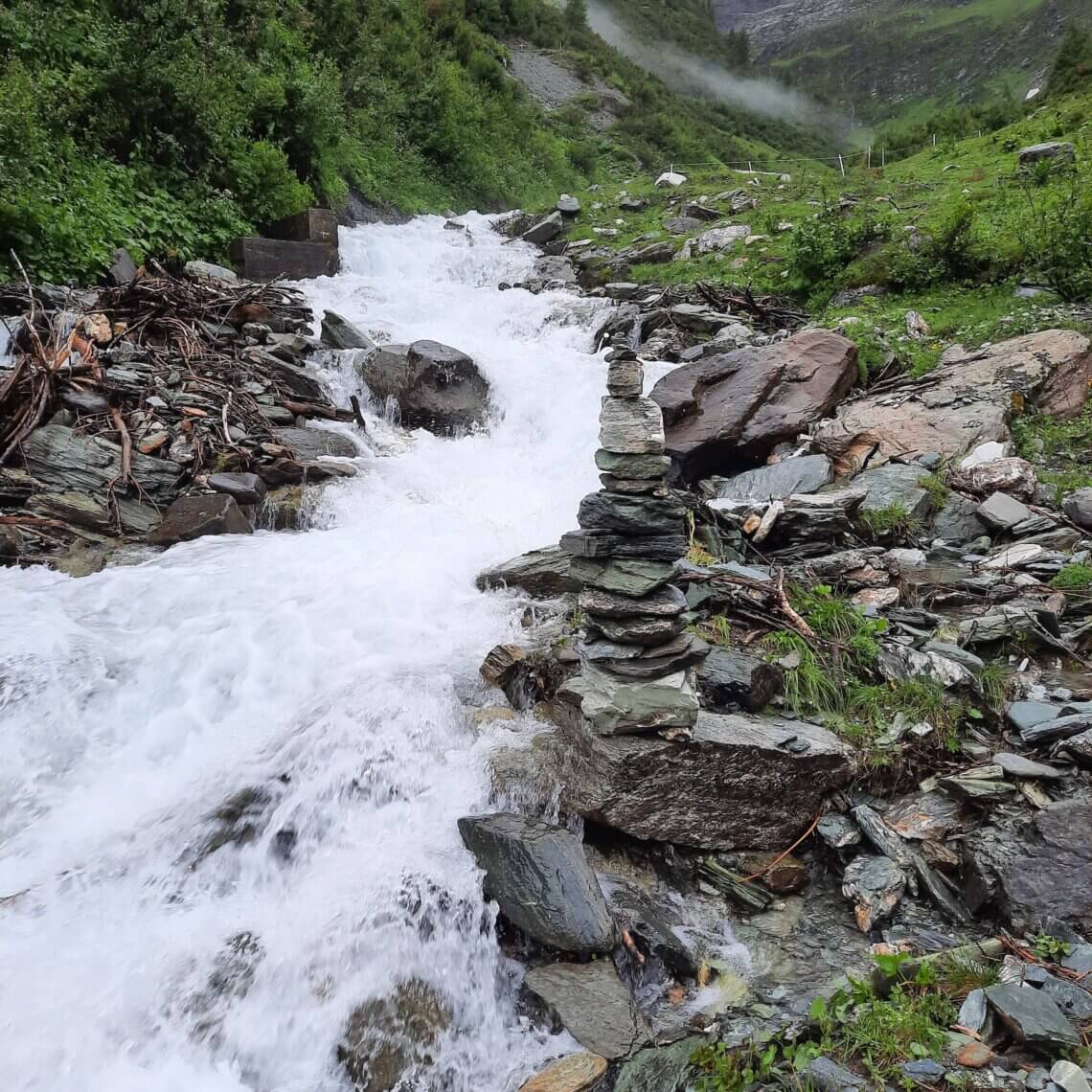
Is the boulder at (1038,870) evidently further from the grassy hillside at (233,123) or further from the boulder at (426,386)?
the grassy hillside at (233,123)

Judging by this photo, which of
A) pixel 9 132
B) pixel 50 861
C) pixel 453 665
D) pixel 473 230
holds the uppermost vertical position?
pixel 473 230

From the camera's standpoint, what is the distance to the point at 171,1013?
3.29m

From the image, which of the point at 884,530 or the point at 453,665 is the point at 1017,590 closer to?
the point at 884,530

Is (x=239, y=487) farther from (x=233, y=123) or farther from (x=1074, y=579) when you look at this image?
(x=233, y=123)

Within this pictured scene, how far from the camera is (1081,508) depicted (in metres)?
6.29

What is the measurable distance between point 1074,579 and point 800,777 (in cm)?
310

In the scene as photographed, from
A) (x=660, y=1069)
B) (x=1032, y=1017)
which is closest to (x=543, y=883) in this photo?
(x=660, y=1069)

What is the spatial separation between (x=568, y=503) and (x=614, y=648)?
4702mm

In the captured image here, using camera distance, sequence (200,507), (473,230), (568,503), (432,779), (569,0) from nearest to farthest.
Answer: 1. (432,779)
2. (200,507)
3. (568,503)
4. (473,230)
5. (569,0)

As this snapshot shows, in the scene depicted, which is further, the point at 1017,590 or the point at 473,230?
the point at 473,230

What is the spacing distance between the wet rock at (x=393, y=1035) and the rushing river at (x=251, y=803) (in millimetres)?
66

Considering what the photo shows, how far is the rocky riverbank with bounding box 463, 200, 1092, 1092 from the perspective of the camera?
303 cm

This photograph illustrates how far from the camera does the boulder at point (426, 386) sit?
10797 millimetres

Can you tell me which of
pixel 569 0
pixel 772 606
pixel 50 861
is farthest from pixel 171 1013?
pixel 569 0
